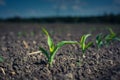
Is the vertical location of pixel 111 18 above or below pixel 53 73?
above

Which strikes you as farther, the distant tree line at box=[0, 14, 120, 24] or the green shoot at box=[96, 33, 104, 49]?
the distant tree line at box=[0, 14, 120, 24]

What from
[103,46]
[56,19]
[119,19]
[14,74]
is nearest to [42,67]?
[14,74]

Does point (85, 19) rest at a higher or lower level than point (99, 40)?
higher

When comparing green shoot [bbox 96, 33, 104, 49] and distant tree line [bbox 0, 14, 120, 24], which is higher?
distant tree line [bbox 0, 14, 120, 24]

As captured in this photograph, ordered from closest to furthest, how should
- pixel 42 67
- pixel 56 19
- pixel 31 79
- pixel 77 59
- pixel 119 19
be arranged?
1. pixel 31 79
2. pixel 42 67
3. pixel 77 59
4. pixel 119 19
5. pixel 56 19

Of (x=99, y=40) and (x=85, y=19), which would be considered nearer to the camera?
(x=99, y=40)

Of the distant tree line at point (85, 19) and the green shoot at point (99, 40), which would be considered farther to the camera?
the distant tree line at point (85, 19)

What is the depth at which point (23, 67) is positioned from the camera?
3.45 metres

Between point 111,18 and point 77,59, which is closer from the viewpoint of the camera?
point 77,59

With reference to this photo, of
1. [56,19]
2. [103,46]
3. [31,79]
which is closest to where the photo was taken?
[31,79]

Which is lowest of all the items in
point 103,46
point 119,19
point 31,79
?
point 31,79

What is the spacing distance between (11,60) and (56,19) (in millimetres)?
33850

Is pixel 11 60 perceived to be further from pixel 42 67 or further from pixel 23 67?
pixel 42 67

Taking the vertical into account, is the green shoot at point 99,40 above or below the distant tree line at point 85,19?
below
